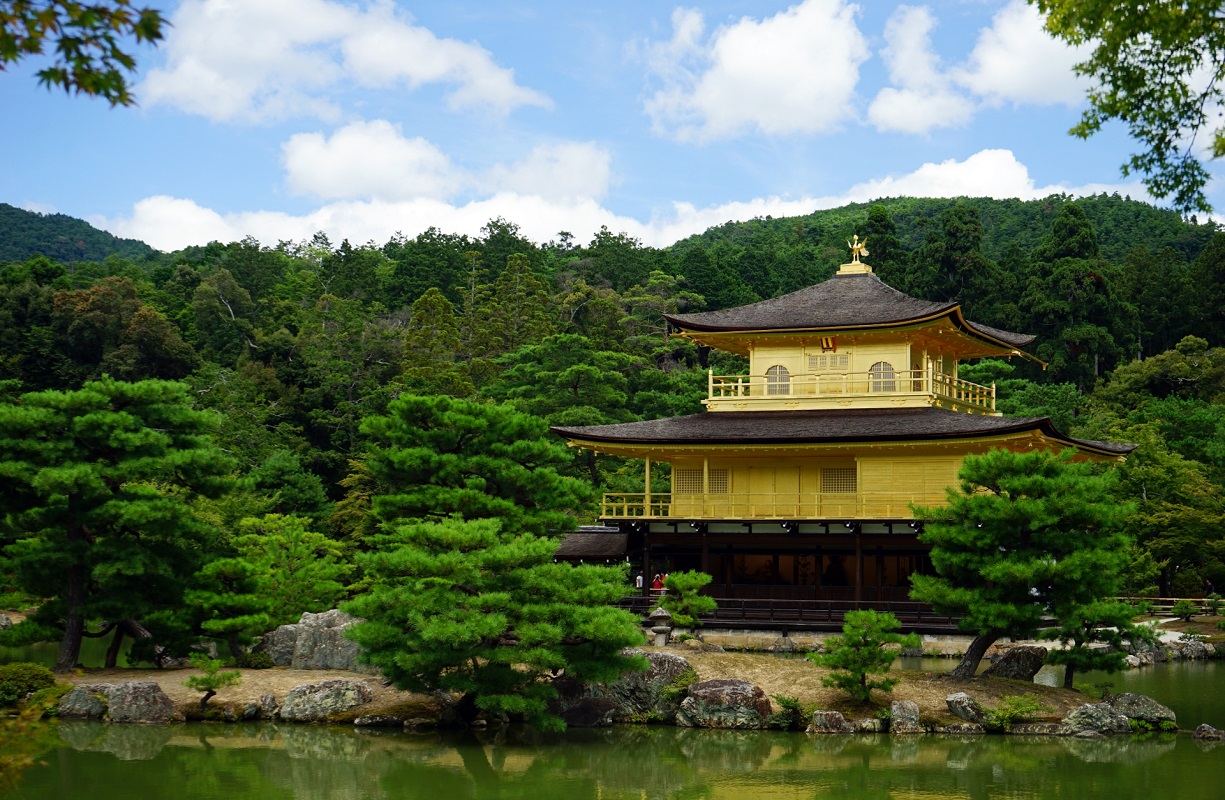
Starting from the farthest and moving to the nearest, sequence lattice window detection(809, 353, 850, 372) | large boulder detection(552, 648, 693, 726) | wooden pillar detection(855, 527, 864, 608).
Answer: lattice window detection(809, 353, 850, 372)
wooden pillar detection(855, 527, 864, 608)
large boulder detection(552, 648, 693, 726)

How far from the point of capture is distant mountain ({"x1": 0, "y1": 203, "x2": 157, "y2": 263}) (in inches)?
3573

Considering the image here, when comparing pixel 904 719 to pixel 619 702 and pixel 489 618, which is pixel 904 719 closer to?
pixel 619 702

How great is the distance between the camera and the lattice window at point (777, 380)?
31.1 meters

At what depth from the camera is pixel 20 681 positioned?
1919cm

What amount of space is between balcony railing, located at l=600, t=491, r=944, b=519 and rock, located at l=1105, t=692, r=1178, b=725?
307 inches

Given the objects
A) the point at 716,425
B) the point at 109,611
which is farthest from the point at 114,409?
the point at 716,425

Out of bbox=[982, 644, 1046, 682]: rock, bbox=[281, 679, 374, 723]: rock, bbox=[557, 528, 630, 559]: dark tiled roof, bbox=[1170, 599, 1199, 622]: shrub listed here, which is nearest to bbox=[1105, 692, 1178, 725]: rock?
bbox=[982, 644, 1046, 682]: rock

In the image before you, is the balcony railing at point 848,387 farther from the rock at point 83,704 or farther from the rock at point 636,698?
the rock at point 83,704

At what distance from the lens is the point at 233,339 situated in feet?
189

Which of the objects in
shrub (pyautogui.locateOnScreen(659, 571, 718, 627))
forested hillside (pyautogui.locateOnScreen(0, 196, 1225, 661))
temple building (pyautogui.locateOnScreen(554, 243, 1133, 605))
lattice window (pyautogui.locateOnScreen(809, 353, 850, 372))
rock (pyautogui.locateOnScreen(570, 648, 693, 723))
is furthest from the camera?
forested hillside (pyautogui.locateOnScreen(0, 196, 1225, 661))

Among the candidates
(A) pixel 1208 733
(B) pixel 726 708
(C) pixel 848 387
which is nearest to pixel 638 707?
(B) pixel 726 708

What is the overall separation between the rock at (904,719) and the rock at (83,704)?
12363mm

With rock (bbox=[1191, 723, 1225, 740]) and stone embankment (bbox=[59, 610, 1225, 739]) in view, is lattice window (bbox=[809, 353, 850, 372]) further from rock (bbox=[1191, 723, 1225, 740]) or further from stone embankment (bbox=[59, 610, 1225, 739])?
rock (bbox=[1191, 723, 1225, 740])

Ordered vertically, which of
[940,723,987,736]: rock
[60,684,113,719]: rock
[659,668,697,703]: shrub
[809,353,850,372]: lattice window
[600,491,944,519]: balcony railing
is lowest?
[940,723,987,736]: rock
